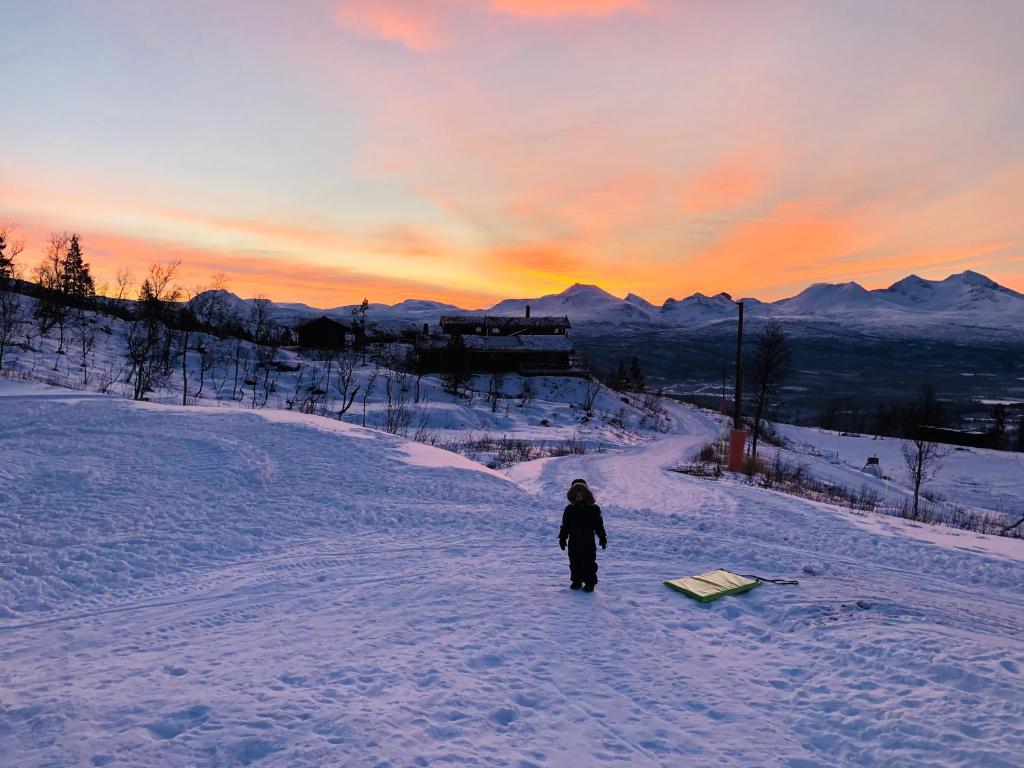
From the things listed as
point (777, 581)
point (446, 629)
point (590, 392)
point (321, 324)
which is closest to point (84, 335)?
point (321, 324)

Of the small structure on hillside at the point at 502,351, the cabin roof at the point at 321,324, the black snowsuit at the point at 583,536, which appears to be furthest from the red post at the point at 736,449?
the cabin roof at the point at 321,324

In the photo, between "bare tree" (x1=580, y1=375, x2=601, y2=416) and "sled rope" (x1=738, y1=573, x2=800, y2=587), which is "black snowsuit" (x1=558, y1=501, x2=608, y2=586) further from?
"bare tree" (x1=580, y1=375, x2=601, y2=416)

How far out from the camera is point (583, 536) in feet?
27.5

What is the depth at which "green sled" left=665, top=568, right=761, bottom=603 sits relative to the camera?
8.38 meters

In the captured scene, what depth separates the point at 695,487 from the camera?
17.3 metres

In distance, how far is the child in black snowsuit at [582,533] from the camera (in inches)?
330

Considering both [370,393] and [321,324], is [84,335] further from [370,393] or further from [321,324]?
[321,324]

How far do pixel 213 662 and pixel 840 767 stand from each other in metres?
6.26

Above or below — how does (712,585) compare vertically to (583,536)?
below

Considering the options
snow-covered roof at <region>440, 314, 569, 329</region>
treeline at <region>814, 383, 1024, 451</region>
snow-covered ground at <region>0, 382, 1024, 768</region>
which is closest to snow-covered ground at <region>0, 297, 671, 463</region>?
snow-covered roof at <region>440, 314, 569, 329</region>

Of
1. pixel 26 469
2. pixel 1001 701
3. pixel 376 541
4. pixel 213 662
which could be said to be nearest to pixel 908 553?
pixel 1001 701

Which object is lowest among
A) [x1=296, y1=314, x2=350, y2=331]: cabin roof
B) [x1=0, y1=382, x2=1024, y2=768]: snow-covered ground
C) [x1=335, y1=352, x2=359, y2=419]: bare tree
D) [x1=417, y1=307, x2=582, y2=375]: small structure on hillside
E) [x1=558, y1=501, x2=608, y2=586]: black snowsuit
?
[x1=0, y1=382, x2=1024, y2=768]: snow-covered ground

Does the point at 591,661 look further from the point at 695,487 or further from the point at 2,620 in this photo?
the point at 695,487

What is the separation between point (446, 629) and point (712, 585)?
425cm
